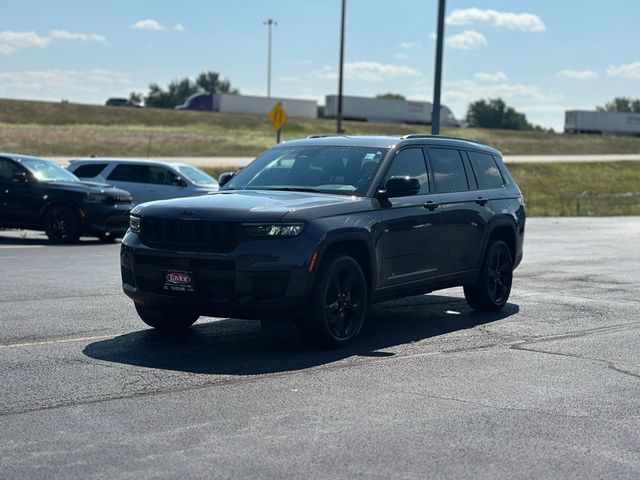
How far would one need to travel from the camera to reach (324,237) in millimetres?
9289

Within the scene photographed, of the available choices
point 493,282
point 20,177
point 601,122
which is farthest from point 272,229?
point 601,122

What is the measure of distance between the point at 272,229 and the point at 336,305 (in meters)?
0.96

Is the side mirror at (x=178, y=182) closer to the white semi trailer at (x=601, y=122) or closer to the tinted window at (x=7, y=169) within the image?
the tinted window at (x=7, y=169)

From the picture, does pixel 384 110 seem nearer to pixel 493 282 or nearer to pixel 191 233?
pixel 493 282

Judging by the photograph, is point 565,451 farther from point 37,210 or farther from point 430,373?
point 37,210

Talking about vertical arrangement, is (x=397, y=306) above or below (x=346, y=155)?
below

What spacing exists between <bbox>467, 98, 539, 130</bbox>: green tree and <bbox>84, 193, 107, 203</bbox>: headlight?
133496 millimetres

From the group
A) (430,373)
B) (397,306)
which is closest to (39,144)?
(397,306)

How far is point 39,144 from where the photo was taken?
5531cm

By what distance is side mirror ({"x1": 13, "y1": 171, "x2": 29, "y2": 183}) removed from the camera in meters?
21.4

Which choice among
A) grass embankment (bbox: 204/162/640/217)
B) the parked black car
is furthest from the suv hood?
grass embankment (bbox: 204/162/640/217)

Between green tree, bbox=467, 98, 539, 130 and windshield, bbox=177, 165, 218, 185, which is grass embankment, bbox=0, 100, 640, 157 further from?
green tree, bbox=467, 98, 539, 130

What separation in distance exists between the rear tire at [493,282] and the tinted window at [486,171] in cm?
64

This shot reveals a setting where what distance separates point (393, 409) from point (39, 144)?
1978 inches
